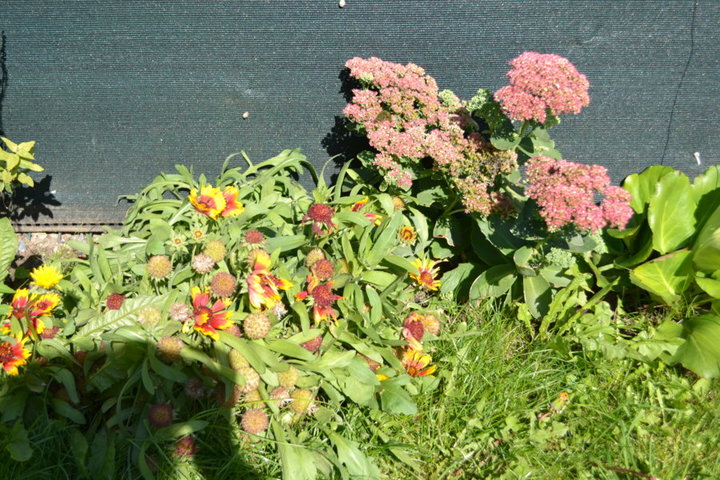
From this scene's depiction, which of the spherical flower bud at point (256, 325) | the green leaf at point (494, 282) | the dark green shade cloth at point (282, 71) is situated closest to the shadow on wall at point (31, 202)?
the dark green shade cloth at point (282, 71)

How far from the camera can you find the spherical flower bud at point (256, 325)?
180 centimetres

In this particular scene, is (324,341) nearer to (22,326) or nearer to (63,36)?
(22,326)

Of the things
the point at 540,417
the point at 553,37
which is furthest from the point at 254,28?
the point at 540,417

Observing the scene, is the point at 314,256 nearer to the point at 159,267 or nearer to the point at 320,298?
the point at 320,298

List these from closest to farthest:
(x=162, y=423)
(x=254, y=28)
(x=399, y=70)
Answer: (x=162, y=423) < (x=399, y=70) < (x=254, y=28)

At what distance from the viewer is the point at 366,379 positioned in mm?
1893

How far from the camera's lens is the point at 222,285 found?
1.77 m

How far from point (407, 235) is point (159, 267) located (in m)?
0.96

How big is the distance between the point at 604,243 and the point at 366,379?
118cm

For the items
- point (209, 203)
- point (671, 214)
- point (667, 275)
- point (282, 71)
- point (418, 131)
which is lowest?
point (667, 275)

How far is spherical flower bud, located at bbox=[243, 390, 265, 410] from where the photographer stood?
183 centimetres

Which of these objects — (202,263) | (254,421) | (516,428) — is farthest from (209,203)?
(516,428)

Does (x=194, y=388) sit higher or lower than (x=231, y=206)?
lower

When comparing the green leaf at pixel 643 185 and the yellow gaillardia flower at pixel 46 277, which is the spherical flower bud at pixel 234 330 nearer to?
the yellow gaillardia flower at pixel 46 277
